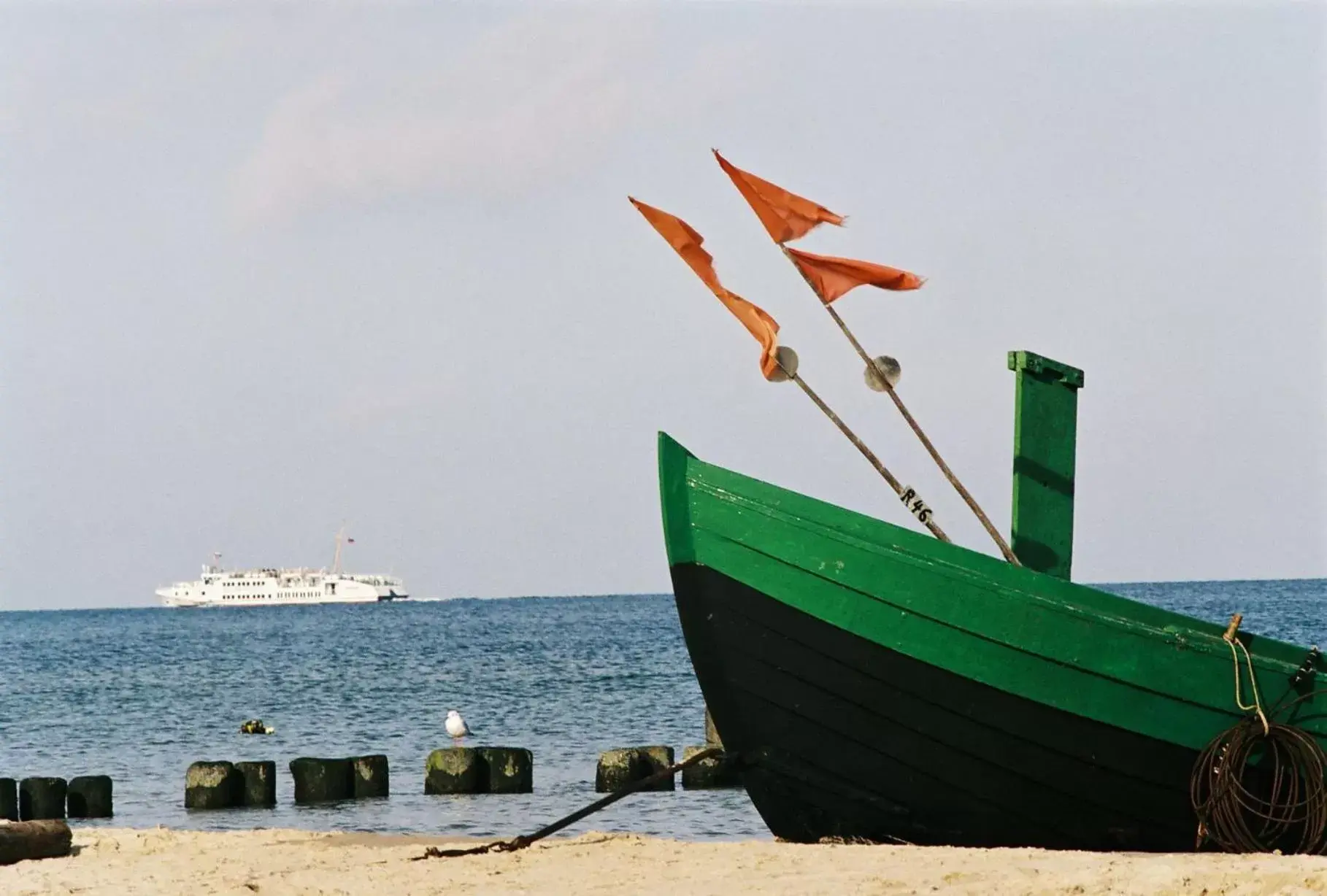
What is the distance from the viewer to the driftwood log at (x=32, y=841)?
478 inches

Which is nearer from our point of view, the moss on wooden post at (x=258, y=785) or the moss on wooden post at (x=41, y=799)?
the moss on wooden post at (x=41, y=799)

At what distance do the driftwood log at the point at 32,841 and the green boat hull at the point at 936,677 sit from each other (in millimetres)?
4738

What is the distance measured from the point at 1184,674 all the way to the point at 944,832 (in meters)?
1.83

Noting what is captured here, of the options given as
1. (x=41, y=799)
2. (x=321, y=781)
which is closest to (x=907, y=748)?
(x=321, y=781)

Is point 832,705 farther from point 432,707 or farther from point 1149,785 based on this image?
point 432,707

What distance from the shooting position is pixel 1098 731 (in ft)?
35.9

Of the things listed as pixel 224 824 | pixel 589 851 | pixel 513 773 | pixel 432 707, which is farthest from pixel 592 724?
pixel 589 851

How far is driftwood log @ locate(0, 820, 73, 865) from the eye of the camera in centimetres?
1215

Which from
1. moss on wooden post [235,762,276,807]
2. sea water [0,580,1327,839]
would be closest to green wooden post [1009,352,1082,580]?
sea water [0,580,1327,839]

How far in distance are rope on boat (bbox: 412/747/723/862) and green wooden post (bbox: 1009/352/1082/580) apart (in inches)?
100

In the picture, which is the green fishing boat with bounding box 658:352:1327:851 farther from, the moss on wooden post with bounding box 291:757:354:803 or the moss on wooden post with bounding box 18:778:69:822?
the moss on wooden post with bounding box 18:778:69:822

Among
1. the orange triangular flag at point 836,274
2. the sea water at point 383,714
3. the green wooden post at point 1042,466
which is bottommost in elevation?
the sea water at point 383,714

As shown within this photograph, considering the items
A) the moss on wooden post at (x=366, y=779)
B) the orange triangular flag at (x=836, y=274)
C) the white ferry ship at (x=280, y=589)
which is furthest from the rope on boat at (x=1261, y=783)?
the white ferry ship at (x=280, y=589)

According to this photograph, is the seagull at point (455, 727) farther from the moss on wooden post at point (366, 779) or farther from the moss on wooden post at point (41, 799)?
the moss on wooden post at point (41, 799)
